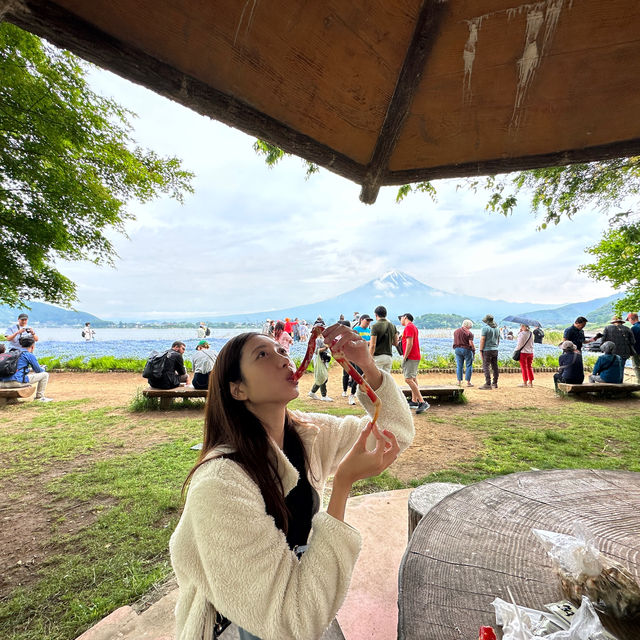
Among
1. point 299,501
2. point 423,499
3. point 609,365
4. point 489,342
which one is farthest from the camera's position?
point 489,342

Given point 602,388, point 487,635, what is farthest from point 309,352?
point 602,388

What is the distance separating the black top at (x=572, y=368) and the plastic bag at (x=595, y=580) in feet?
30.5

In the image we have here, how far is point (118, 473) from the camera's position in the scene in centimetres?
457

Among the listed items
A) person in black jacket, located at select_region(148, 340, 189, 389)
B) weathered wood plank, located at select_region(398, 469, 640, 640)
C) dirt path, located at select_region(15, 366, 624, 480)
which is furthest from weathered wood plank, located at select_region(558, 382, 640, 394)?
person in black jacket, located at select_region(148, 340, 189, 389)

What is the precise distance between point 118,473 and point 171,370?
144 inches

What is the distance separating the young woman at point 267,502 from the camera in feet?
3.22

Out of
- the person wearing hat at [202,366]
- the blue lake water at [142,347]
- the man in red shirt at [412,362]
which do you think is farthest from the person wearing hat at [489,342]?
the person wearing hat at [202,366]

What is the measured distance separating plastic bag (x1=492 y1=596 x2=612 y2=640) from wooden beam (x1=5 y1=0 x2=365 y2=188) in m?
2.19

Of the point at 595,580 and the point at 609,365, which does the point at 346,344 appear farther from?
the point at 609,365

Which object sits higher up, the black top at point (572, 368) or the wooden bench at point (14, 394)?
the black top at point (572, 368)

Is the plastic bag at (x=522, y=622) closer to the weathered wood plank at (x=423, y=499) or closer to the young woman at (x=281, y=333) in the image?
the weathered wood plank at (x=423, y=499)

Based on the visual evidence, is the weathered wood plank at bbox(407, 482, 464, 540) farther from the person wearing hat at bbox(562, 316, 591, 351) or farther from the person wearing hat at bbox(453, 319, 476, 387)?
the person wearing hat at bbox(562, 316, 591, 351)

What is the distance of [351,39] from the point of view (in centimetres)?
144

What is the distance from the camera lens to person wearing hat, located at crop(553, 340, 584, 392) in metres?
8.56
